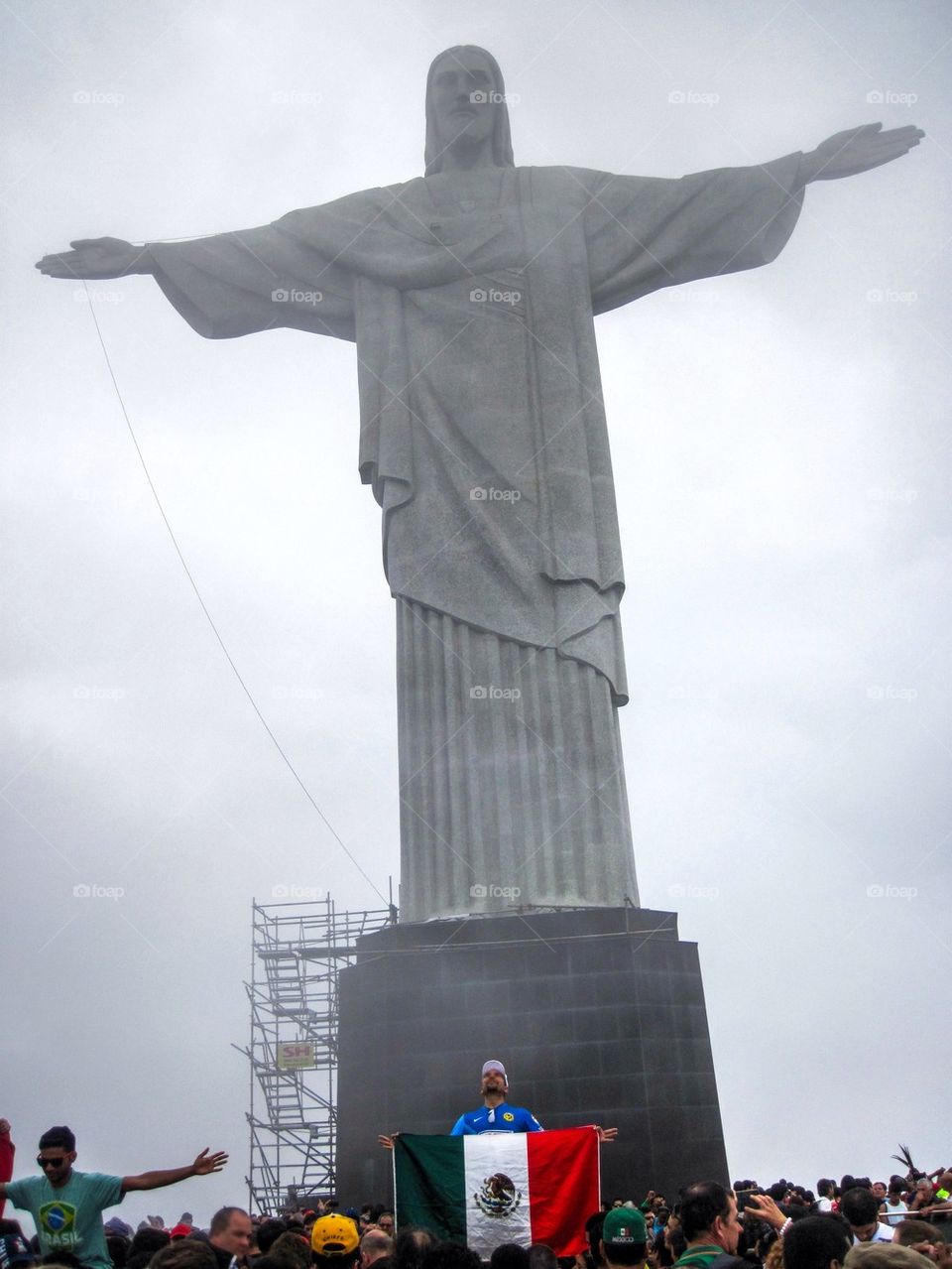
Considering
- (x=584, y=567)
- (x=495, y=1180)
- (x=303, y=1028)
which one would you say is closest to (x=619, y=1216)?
(x=495, y=1180)

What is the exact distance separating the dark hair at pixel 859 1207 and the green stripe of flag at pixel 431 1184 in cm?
277

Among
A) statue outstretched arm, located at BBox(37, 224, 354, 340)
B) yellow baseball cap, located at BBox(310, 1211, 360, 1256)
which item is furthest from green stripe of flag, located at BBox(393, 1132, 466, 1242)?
statue outstretched arm, located at BBox(37, 224, 354, 340)

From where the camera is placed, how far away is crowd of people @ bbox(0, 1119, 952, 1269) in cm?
438

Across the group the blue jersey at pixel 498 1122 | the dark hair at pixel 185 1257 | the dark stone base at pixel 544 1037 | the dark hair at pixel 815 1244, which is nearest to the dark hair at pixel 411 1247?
the dark hair at pixel 185 1257

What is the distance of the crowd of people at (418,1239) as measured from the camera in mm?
4383

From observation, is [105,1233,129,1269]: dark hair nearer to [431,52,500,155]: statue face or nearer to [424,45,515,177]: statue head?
[424,45,515,177]: statue head

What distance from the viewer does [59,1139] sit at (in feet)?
21.7

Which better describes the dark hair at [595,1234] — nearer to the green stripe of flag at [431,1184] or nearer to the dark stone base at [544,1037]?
the green stripe of flag at [431,1184]

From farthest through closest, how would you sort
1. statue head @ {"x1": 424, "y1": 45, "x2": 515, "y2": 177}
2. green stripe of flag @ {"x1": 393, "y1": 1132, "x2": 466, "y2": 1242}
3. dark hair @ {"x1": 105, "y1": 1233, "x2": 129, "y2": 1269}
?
statue head @ {"x1": 424, "y1": 45, "x2": 515, "y2": 177} → green stripe of flag @ {"x1": 393, "y1": 1132, "x2": 466, "y2": 1242} → dark hair @ {"x1": 105, "y1": 1233, "x2": 129, "y2": 1269}

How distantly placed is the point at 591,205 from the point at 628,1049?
8.35 meters

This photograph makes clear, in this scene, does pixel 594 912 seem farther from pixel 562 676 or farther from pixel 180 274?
pixel 180 274

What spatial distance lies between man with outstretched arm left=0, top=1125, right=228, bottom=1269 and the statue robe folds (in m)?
5.70

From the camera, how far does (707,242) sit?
14359 millimetres

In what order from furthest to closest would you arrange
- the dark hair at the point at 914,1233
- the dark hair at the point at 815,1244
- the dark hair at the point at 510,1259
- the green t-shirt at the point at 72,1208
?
the green t-shirt at the point at 72,1208
the dark hair at the point at 510,1259
the dark hair at the point at 914,1233
the dark hair at the point at 815,1244
